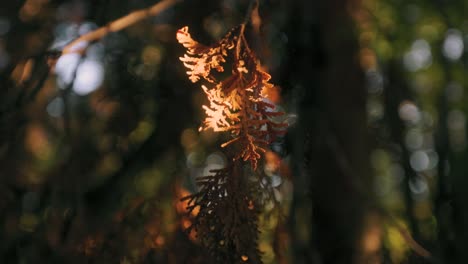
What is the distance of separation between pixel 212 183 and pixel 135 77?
120 cm

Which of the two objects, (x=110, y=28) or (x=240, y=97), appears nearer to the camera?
(x=240, y=97)

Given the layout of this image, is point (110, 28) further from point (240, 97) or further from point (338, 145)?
point (338, 145)

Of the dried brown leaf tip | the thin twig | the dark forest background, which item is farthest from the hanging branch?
the thin twig

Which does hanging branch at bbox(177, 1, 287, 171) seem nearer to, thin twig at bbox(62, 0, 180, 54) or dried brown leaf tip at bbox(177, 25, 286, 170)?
dried brown leaf tip at bbox(177, 25, 286, 170)

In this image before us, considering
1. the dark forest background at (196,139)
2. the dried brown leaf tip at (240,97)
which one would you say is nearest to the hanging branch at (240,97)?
the dried brown leaf tip at (240,97)

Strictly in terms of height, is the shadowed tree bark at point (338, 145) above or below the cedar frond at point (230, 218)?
below

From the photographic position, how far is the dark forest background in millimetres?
1642

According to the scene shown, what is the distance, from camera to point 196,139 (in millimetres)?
2264

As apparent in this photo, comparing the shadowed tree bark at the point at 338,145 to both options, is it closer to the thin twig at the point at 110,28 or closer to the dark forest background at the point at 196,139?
the dark forest background at the point at 196,139

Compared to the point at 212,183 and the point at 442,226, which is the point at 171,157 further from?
the point at 442,226

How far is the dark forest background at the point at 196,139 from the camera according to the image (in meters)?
1.64

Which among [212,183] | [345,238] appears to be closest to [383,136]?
[345,238]

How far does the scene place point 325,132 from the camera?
142cm

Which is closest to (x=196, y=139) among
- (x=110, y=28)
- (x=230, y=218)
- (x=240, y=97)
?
(x=110, y=28)
